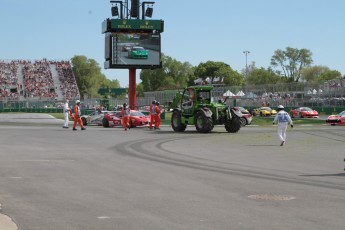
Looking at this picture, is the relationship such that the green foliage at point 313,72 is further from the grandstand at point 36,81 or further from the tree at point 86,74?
the grandstand at point 36,81

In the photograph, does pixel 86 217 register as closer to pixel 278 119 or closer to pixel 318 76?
pixel 278 119

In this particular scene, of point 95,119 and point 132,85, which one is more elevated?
point 132,85

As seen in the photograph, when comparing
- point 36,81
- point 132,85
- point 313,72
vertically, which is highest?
point 313,72

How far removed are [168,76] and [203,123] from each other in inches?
4879

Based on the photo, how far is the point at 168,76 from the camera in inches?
6048

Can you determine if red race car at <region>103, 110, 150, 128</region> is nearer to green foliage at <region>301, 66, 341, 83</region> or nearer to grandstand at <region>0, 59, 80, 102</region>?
grandstand at <region>0, 59, 80, 102</region>

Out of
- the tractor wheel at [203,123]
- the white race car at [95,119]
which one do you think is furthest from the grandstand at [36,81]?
the tractor wheel at [203,123]

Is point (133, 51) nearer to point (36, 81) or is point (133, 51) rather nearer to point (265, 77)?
point (36, 81)

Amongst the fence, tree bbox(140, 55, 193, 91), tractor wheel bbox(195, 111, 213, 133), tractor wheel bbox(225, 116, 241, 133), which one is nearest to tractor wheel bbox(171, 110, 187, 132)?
tractor wheel bbox(195, 111, 213, 133)

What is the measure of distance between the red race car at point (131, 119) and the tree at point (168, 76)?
107051 millimetres

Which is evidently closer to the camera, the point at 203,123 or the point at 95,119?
the point at 203,123

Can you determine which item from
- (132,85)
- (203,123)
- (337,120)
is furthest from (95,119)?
(132,85)

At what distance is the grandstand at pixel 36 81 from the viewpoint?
338ft

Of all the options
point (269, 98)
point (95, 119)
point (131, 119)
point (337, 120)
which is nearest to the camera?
point (131, 119)
